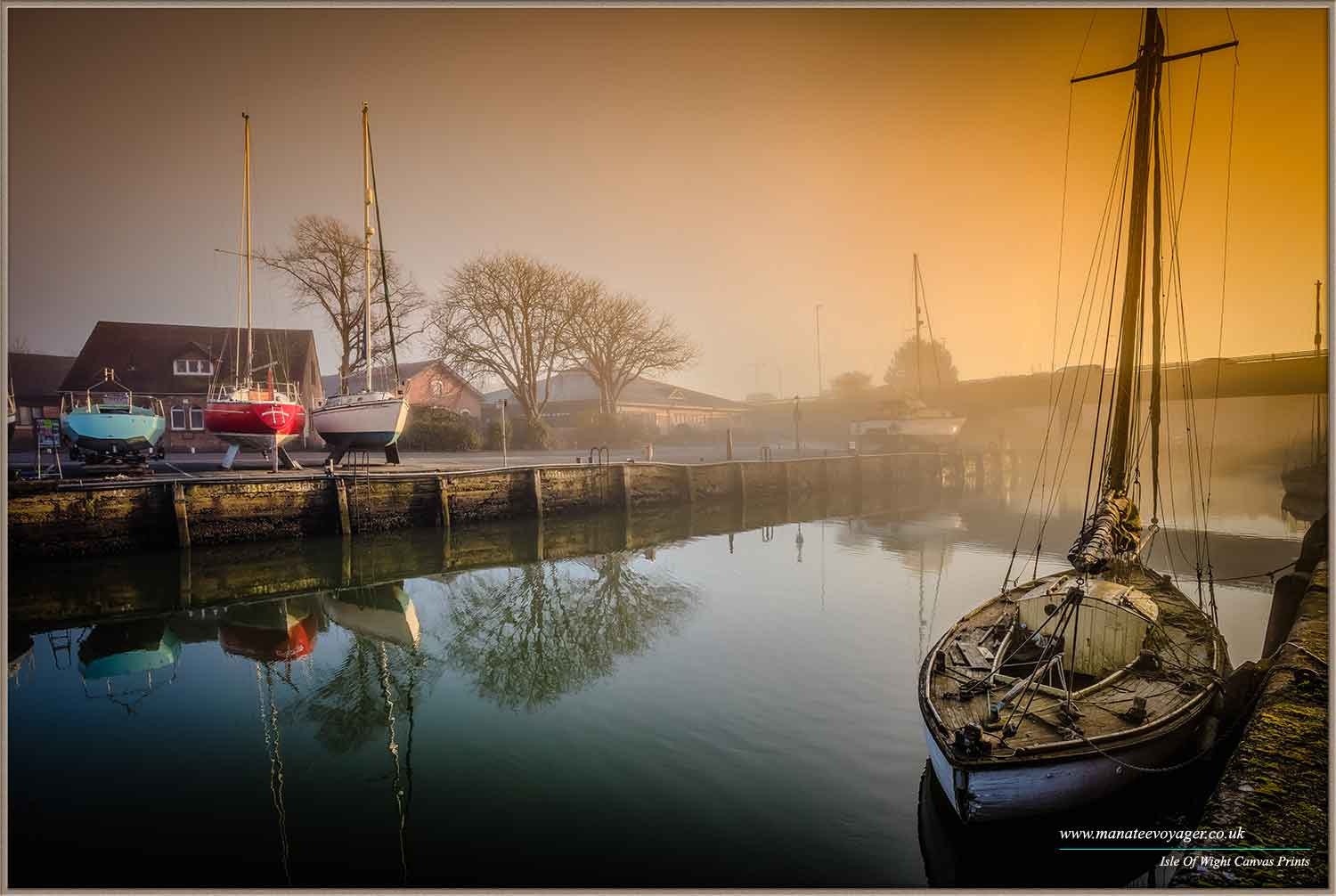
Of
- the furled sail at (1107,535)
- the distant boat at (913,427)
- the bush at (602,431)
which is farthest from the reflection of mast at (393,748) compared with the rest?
the distant boat at (913,427)

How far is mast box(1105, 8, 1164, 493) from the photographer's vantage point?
20.0 ft

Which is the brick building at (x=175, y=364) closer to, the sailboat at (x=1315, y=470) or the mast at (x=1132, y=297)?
the mast at (x=1132, y=297)

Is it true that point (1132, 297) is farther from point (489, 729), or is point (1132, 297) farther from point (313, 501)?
point (313, 501)

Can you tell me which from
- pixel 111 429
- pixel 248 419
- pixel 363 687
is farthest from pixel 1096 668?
pixel 111 429

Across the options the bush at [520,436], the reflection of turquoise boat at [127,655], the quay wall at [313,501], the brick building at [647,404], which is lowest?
the reflection of turquoise boat at [127,655]

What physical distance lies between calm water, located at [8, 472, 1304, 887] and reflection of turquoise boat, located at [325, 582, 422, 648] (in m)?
0.05

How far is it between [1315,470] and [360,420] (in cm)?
1873

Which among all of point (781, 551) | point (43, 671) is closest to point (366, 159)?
point (43, 671)

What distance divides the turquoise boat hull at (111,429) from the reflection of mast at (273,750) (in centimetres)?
884

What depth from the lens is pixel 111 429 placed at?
12164 millimetres

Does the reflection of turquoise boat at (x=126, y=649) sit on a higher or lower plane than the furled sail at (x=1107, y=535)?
lower

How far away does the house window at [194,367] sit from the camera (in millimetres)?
23484

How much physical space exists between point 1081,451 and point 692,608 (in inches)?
1917

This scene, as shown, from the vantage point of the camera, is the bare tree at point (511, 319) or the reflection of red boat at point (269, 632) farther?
the bare tree at point (511, 319)
